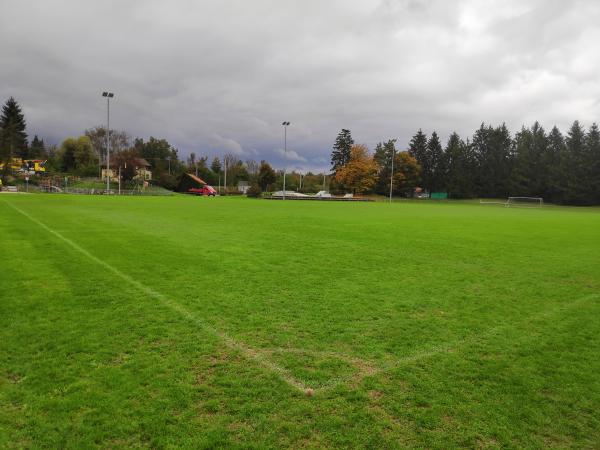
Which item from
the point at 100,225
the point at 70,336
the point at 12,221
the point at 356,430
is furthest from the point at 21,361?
the point at 12,221

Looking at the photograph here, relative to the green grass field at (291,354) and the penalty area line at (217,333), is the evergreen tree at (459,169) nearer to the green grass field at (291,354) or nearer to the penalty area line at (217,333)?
the green grass field at (291,354)

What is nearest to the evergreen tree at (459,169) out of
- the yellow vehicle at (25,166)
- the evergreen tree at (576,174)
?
the evergreen tree at (576,174)

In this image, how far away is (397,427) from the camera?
10.9 ft

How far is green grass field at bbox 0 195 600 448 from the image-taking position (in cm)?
329

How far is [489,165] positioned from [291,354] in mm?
106881

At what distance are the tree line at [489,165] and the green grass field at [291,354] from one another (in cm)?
8461

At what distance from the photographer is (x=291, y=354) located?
15.3 ft

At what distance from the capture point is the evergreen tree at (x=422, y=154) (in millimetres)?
102625

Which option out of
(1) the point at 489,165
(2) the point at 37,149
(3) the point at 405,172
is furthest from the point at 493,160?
(2) the point at 37,149

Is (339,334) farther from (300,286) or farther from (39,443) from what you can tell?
(39,443)

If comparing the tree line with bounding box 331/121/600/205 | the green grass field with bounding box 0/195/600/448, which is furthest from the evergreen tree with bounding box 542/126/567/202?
the green grass field with bounding box 0/195/600/448

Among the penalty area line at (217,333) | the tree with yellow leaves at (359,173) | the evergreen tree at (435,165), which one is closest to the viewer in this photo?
the penalty area line at (217,333)

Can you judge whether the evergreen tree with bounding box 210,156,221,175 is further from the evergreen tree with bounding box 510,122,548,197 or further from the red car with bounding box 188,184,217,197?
the evergreen tree with bounding box 510,122,548,197

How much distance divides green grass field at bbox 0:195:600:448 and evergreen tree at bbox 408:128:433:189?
97145 millimetres
